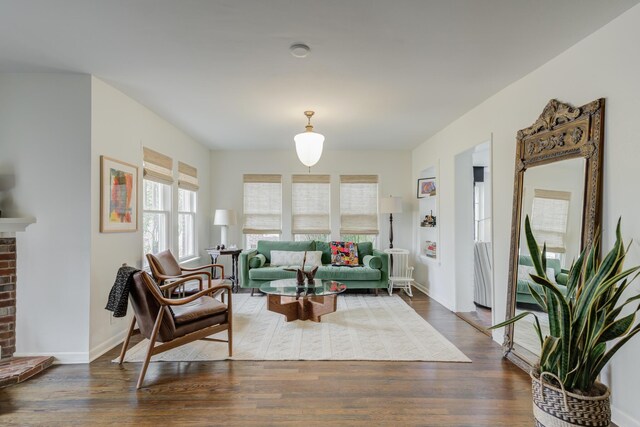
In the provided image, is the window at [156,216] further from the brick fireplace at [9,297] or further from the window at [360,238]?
the window at [360,238]

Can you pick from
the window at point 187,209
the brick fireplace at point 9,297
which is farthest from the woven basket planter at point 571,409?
the window at point 187,209

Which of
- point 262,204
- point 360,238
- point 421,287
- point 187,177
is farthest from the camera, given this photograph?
point 360,238

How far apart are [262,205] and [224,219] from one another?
0.89 m

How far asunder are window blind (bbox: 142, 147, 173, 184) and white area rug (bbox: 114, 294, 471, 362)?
1.92 meters

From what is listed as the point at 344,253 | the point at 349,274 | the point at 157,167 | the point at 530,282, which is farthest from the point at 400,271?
the point at 157,167

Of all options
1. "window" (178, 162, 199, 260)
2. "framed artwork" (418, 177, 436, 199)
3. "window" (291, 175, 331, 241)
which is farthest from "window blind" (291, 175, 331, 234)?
"window" (178, 162, 199, 260)

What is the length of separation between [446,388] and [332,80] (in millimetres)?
2710

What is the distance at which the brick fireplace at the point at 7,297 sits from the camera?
9.58 feet

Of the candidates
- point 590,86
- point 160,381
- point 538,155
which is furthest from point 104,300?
point 590,86

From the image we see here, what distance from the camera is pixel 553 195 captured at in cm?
269

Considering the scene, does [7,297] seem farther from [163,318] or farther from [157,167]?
[157,167]

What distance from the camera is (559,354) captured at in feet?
6.47

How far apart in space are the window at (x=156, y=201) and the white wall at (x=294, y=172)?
5.71ft

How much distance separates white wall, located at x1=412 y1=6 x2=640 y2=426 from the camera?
2.07 meters
